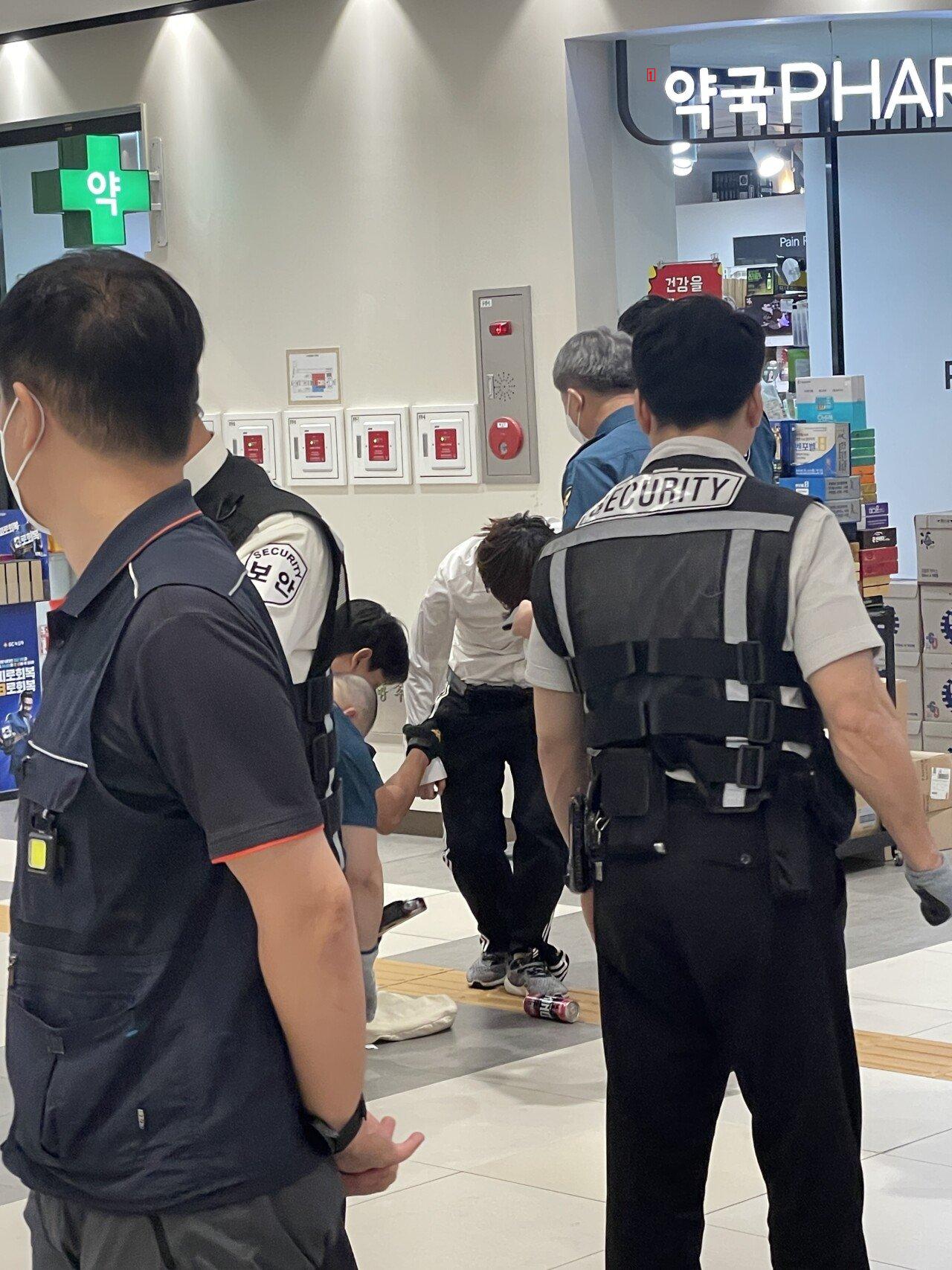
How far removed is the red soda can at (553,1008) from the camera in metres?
5.06

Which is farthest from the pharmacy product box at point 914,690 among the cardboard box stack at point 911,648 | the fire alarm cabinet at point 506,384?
the fire alarm cabinet at point 506,384

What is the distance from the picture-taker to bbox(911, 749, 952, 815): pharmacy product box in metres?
6.66

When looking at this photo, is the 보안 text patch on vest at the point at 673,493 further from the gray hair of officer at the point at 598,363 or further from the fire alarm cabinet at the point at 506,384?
the fire alarm cabinet at the point at 506,384

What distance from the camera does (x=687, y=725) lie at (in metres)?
2.46

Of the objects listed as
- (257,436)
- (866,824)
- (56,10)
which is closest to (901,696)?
(866,824)

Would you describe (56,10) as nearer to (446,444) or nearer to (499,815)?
(446,444)

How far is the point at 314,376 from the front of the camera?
781cm

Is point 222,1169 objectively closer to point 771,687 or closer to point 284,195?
point 771,687

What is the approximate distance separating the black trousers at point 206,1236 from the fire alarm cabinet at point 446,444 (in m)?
5.85

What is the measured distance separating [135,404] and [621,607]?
1099 mm

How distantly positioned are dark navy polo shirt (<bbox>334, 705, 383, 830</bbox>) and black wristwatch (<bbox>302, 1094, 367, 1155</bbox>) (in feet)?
6.48

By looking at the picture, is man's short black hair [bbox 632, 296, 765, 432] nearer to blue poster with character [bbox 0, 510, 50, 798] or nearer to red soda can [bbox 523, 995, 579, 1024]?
red soda can [bbox 523, 995, 579, 1024]

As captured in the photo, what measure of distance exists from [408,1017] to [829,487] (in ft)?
8.11

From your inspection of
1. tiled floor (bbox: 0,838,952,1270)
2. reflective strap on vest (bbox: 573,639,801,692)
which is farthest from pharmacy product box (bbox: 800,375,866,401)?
reflective strap on vest (bbox: 573,639,801,692)
